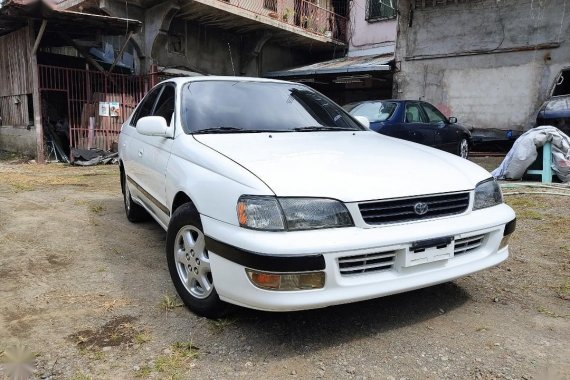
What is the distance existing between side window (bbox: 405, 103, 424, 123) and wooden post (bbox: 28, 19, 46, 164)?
8.58 metres

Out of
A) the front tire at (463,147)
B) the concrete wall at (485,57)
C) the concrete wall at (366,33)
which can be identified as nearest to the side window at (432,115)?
the front tire at (463,147)

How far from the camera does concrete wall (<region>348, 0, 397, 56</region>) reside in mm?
16406

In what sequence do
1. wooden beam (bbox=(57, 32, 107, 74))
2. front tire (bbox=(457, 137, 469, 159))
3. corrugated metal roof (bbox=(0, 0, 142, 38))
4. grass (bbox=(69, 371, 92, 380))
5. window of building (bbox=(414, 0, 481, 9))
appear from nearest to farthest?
grass (bbox=(69, 371, 92, 380)) → corrugated metal roof (bbox=(0, 0, 142, 38)) → front tire (bbox=(457, 137, 469, 159)) → wooden beam (bbox=(57, 32, 107, 74)) → window of building (bbox=(414, 0, 481, 9))

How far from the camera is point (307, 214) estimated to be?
7.22ft

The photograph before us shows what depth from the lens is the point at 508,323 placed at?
2.61 meters

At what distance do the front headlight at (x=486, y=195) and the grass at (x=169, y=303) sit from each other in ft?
6.25

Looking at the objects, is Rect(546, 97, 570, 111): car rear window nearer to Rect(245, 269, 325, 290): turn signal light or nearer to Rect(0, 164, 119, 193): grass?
Rect(0, 164, 119, 193): grass

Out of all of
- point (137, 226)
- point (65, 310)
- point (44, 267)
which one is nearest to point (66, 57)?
point (137, 226)

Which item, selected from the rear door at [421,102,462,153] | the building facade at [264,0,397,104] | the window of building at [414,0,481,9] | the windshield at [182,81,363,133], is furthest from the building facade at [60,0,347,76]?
the windshield at [182,81,363,133]

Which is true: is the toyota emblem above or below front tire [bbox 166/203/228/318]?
above

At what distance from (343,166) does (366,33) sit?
16158 millimetres

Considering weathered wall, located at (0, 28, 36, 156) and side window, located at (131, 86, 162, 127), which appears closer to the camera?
side window, located at (131, 86, 162, 127)

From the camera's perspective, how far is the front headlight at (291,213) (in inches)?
85.8

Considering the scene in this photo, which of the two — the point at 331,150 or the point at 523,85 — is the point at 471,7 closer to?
the point at 523,85
